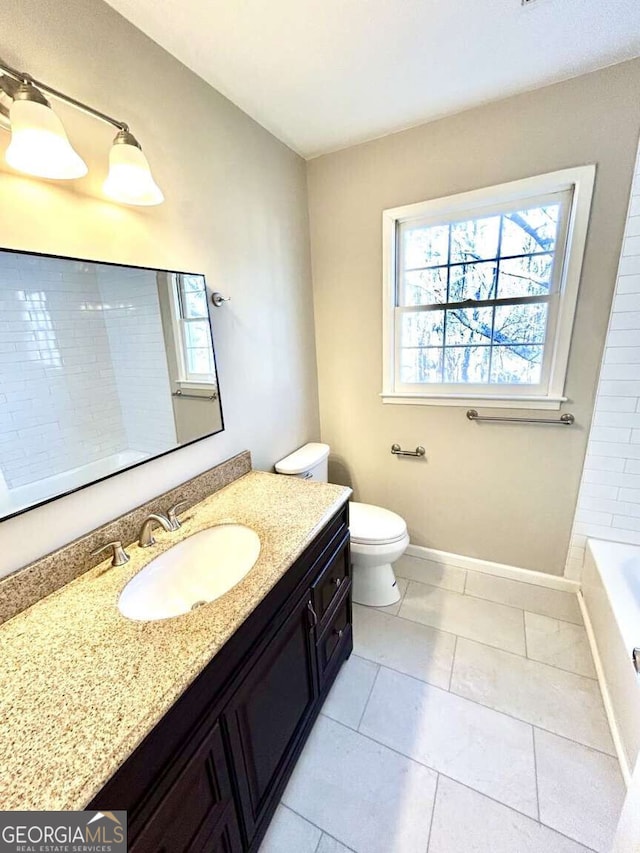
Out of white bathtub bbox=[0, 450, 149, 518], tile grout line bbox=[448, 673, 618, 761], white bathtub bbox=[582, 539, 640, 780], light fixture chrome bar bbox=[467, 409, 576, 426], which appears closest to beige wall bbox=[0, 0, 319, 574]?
white bathtub bbox=[0, 450, 149, 518]

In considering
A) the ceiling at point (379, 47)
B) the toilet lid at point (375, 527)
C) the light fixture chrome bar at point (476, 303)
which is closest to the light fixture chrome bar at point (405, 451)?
the toilet lid at point (375, 527)

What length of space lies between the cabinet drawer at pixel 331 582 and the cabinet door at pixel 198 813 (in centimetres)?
50

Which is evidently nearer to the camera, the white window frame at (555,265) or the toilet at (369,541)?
the white window frame at (555,265)

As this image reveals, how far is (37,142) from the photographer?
780mm

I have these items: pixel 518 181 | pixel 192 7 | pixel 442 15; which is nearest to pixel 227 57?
pixel 192 7

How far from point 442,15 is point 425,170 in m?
0.64

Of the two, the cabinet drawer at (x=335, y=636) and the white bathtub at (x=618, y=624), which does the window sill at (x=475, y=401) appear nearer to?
the white bathtub at (x=618, y=624)

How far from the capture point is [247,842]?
3.15 feet

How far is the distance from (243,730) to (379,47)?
2.19 meters

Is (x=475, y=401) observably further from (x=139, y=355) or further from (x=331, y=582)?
(x=139, y=355)

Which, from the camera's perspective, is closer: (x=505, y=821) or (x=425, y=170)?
(x=505, y=821)

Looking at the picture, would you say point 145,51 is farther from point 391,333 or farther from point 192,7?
point 391,333

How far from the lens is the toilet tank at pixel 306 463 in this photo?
6.16ft

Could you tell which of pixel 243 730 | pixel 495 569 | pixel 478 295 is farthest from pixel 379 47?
pixel 495 569
